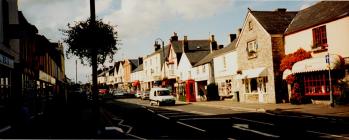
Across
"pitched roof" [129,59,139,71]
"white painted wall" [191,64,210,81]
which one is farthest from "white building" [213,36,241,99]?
"pitched roof" [129,59,139,71]

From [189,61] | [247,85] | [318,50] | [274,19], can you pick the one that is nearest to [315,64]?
[318,50]

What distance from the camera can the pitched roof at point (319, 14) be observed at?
986 inches

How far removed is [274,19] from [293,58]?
21.6ft

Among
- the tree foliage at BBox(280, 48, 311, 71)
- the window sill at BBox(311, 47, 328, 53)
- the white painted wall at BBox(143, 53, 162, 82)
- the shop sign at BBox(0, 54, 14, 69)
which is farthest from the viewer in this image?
the white painted wall at BBox(143, 53, 162, 82)

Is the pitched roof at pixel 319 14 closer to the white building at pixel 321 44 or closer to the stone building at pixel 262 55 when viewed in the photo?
the white building at pixel 321 44

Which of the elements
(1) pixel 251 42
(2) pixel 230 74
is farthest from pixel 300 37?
(2) pixel 230 74

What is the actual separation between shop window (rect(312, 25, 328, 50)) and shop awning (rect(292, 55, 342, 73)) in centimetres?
112

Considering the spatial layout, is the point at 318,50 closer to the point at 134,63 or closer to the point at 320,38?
the point at 320,38

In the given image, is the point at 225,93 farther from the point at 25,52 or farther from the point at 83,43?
the point at 83,43

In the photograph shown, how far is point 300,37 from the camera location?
29.1 m

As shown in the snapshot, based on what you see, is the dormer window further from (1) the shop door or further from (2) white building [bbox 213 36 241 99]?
(1) the shop door

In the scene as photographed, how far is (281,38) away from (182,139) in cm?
2106

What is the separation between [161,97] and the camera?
1492 inches

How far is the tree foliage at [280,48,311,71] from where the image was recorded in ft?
92.1
